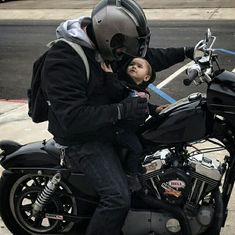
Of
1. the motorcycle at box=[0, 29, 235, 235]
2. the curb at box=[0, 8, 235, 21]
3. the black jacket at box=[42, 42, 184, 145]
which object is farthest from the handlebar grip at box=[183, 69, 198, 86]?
the curb at box=[0, 8, 235, 21]

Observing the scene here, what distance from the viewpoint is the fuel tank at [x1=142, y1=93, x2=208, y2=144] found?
128 inches

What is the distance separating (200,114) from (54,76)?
2.97 ft

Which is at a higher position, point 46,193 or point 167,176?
point 167,176

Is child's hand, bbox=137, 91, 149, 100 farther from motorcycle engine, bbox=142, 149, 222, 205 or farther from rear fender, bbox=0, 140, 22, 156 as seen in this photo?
rear fender, bbox=0, 140, 22, 156

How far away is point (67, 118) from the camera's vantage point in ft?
10.1

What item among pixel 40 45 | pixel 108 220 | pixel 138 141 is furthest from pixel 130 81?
pixel 40 45

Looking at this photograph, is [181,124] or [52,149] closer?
[181,124]

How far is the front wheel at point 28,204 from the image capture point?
3672mm

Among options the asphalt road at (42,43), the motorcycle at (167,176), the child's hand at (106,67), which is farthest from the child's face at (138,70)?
the asphalt road at (42,43)

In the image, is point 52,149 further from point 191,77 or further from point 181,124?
point 191,77

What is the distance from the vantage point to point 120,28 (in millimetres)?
3074

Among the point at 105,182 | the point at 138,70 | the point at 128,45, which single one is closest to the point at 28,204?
the point at 105,182

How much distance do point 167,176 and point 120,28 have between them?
3.19 feet

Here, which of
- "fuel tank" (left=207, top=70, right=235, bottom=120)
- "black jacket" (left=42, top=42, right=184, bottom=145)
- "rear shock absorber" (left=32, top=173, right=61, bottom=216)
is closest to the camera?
"black jacket" (left=42, top=42, right=184, bottom=145)
